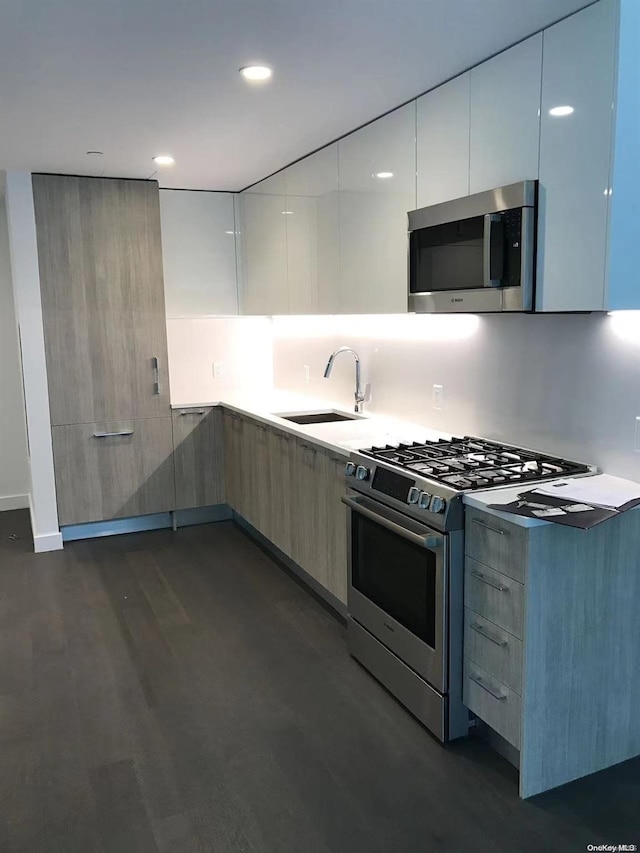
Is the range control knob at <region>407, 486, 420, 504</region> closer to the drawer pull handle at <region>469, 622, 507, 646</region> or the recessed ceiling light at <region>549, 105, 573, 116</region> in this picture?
the drawer pull handle at <region>469, 622, 507, 646</region>

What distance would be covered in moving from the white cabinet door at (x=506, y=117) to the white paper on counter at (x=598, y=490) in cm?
107

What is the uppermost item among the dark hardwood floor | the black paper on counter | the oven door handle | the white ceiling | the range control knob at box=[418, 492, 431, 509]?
the white ceiling

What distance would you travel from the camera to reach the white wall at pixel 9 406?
5570mm

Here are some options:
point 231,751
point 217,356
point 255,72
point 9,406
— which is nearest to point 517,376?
point 255,72

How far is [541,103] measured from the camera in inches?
95.1

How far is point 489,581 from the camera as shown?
91.8 inches

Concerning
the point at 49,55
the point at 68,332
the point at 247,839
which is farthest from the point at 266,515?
the point at 49,55

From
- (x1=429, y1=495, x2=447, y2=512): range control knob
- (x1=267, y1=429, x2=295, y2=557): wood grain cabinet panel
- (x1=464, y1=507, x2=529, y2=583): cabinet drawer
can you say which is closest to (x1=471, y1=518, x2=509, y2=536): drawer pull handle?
(x1=464, y1=507, x2=529, y2=583): cabinet drawer

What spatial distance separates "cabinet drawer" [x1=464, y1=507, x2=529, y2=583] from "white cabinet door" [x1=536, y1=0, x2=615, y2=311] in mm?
764

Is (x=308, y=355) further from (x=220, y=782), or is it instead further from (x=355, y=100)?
(x=220, y=782)

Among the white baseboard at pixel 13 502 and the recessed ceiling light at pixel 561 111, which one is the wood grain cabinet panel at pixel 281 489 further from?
the white baseboard at pixel 13 502

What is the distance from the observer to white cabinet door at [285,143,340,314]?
3.88 metres

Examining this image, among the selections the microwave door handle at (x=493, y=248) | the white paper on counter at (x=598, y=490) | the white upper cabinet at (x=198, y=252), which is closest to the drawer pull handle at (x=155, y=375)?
the white upper cabinet at (x=198, y=252)

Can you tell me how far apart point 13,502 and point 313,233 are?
3.52 m
